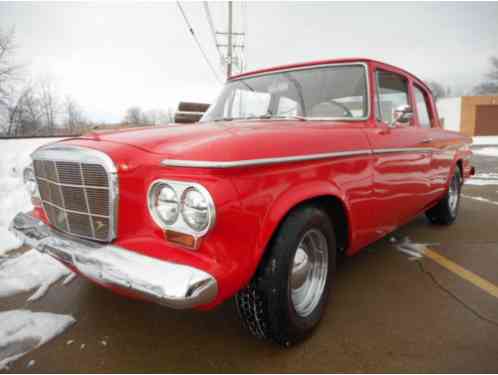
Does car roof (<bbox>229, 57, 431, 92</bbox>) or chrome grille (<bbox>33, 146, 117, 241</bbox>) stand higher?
car roof (<bbox>229, 57, 431, 92</bbox>)

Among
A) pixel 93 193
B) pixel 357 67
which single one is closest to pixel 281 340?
pixel 93 193

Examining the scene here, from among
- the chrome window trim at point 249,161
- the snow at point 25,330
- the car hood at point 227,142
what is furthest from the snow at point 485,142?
the snow at point 25,330

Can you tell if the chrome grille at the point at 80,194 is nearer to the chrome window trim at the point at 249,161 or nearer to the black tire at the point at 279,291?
the chrome window trim at the point at 249,161

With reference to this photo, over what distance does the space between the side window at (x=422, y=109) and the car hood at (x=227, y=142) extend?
1.88 metres

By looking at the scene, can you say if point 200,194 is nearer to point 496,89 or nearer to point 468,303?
point 468,303

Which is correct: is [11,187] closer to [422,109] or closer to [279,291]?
[279,291]

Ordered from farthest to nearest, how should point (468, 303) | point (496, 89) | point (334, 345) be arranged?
point (496, 89) → point (468, 303) → point (334, 345)

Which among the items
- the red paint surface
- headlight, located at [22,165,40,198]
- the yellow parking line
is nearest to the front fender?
the red paint surface

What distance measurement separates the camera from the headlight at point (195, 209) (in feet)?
4.37

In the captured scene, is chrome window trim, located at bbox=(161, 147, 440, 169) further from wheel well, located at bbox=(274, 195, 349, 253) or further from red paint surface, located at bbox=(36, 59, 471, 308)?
wheel well, located at bbox=(274, 195, 349, 253)

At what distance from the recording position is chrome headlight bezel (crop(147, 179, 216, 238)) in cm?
130

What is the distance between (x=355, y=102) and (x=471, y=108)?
33.2 meters

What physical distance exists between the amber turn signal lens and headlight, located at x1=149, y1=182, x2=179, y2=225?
50mm

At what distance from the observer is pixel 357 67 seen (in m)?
2.46
